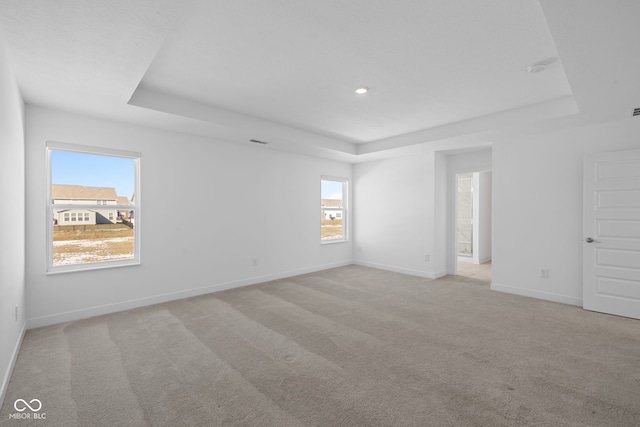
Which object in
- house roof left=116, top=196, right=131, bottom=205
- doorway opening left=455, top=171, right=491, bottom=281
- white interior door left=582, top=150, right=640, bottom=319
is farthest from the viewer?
doorway opening left=455, top=171, right=491, bottom=281

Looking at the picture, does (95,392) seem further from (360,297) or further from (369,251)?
(369,251)

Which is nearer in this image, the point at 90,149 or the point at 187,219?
the point at 90,149

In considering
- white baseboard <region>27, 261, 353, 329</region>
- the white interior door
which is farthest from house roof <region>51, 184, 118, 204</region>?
the white interior door

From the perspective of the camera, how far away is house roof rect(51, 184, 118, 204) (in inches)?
133

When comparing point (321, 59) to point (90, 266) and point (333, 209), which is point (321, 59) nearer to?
point (90, 266)

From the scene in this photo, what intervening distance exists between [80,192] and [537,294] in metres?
6.32

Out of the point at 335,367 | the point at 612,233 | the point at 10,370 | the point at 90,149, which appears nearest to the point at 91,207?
the point at 90,149

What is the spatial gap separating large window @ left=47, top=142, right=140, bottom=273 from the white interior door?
5.95 meters

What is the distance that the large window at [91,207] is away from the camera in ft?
11.0

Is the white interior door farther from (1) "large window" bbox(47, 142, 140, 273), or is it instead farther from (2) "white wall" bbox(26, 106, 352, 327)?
Answer: (1) "large window" bbox(47, 142, 140, 273)

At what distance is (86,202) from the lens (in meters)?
3.55

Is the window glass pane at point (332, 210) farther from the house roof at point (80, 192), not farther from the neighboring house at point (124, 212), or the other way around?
the house roof at point (80, 192)

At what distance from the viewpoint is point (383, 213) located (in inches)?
245

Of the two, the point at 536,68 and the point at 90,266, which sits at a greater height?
the point at 536,68
